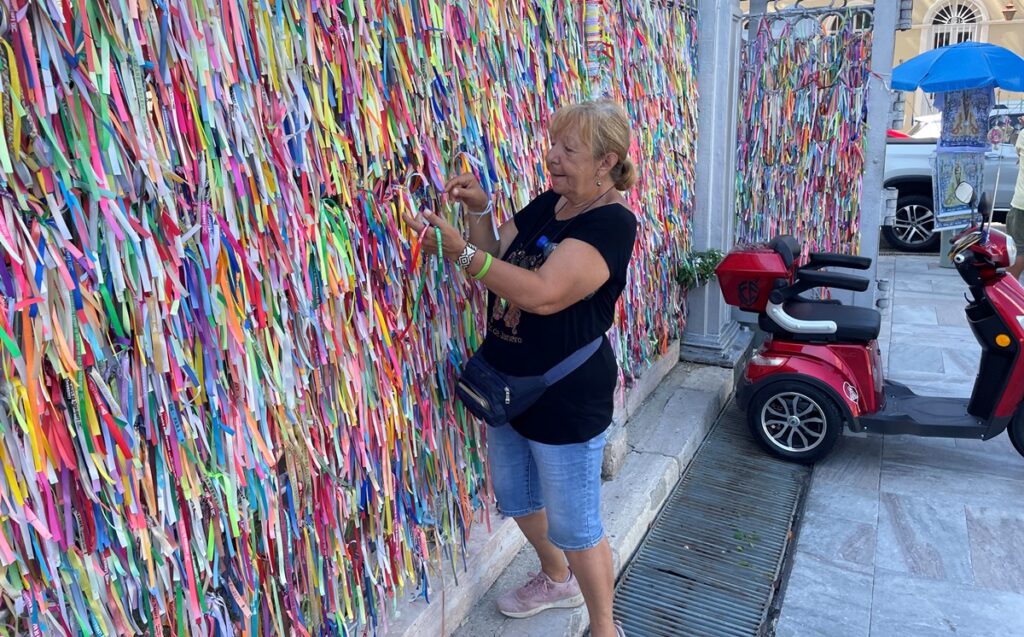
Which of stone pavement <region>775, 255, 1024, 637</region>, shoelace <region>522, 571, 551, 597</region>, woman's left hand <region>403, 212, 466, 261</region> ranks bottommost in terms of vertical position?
stone pavement <region>775, 255, 1024, 637</region>

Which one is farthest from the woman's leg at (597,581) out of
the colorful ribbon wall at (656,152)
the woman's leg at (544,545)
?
the colorful ribbon wall at (656,152)

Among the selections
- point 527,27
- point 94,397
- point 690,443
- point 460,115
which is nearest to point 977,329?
point 690,443

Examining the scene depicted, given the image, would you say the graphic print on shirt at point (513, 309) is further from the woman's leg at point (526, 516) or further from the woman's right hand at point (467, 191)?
the woman's leg at point (526, 516)

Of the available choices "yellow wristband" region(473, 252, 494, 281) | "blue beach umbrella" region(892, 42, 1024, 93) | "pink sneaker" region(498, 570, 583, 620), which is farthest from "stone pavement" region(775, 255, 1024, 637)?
"blue beach umbrella" region(892, 42, 1024, 93)

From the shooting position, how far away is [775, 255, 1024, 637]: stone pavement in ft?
10.1

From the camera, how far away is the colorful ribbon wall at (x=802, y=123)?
5.80 m

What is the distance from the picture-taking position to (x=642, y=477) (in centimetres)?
379

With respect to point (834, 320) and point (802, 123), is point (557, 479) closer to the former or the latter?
point (834, 320)

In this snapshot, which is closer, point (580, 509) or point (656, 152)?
point (580, 509)

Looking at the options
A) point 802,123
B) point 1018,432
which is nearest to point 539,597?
point 1018,432

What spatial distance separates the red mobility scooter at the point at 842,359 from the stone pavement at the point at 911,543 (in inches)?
9.4

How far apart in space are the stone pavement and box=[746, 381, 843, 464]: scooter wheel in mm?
143

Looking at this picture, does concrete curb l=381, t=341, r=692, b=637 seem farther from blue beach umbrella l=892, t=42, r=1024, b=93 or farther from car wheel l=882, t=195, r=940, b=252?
car wheel l=882, t=195, r=940, b=252

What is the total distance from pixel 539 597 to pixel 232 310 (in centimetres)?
156
